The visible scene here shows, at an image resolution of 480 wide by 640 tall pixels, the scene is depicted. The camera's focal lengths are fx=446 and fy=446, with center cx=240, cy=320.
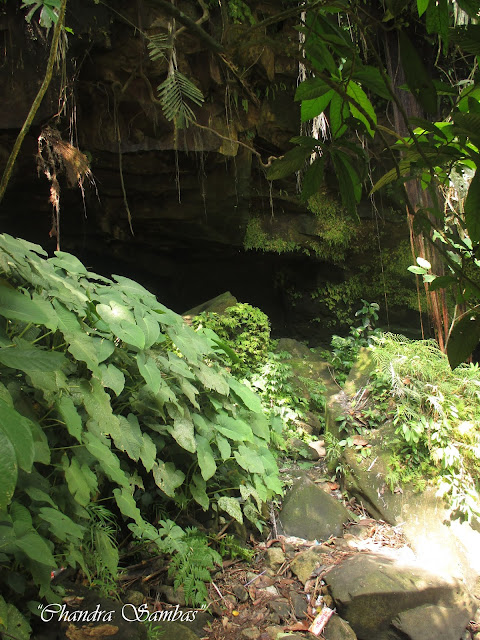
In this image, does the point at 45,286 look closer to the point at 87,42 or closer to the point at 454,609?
the point at 454,609

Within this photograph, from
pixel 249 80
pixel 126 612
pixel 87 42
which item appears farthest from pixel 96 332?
pixel 249 80

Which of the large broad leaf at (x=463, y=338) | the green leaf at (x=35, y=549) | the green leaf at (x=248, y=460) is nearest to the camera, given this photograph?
the large broad leaf at (x=463, y=338)

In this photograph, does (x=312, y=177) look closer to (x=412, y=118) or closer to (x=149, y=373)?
(x=412, y=118)

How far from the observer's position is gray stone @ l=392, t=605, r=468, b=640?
186 centimetres

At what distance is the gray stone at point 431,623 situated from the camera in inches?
73.1

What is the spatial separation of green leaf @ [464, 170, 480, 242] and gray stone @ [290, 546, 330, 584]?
6.49ft

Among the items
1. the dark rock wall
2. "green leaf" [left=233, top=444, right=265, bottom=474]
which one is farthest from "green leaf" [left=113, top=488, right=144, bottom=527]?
the dark rock wall

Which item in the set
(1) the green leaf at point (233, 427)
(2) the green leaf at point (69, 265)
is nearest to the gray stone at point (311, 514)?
(1) the green leaf at point (233, 427)

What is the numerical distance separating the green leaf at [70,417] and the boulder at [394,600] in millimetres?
1389

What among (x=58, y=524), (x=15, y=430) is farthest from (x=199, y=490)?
(x=15, y=430)

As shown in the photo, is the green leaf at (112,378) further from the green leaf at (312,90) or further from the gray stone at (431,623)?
the gray stone at (431,623)

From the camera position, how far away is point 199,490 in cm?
195

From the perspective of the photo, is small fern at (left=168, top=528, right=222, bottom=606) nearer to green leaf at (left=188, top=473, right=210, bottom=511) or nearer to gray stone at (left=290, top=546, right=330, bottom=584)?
green leaf at (left=188, top=473, right=210, bottom=511)

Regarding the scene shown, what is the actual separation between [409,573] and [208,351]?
1.40 metres
